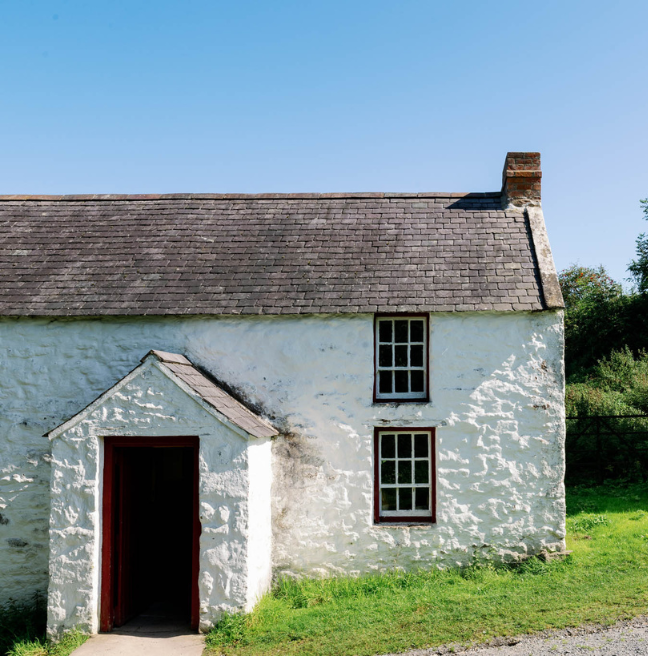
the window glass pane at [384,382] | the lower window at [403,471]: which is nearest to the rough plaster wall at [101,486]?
the lower window at [403,471]

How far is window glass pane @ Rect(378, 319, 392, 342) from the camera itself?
1017 centimetres

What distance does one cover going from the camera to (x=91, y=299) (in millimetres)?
10086

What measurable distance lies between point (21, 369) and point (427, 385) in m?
6.66

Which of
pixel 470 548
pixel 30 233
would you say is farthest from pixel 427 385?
pixel 30 233

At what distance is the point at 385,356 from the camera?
33.2ft

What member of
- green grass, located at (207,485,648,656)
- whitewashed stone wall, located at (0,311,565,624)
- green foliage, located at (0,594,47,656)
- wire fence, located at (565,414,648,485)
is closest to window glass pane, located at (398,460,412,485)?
whitewashed stone wall, located at (0,311,565,624)

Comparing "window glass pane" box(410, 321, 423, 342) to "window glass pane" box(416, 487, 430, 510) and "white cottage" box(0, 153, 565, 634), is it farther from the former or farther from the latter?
"window glass pane" box(416, 487, 430, 510)

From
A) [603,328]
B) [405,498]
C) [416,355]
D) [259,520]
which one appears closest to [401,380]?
[416,355]

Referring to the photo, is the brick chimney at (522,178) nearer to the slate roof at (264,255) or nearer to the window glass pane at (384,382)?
the slate roof at (264,255)

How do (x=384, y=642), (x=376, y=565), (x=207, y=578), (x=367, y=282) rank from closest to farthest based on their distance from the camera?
(x=384, y=642), (x=207, y=578), (x=376, y=565), (x=367, y=282)

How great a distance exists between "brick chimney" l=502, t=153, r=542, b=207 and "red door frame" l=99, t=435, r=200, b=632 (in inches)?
294

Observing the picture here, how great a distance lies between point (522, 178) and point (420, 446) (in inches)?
215

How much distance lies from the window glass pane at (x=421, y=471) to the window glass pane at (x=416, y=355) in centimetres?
159

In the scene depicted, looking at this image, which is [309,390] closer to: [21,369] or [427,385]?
[427,385]
